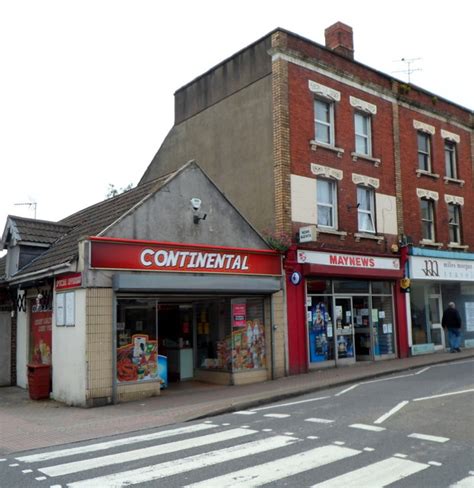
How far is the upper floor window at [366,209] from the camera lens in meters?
19.3

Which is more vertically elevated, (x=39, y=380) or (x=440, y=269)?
(x=440, y=269)

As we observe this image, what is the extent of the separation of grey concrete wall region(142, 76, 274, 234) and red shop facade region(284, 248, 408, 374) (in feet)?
7.26

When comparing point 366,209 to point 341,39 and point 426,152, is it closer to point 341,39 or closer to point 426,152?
point 426,152

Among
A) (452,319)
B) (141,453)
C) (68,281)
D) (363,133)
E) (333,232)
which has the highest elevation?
(363,133)

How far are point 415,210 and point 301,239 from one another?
7025 mm

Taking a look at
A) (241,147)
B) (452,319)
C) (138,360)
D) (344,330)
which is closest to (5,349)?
(138,360)

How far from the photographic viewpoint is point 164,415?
33.8ft

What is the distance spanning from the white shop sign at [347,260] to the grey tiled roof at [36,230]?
23.3 ft

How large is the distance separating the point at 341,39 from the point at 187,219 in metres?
10.9

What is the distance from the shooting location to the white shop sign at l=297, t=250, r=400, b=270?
16719 mm

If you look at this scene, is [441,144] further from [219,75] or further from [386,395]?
[386,395]

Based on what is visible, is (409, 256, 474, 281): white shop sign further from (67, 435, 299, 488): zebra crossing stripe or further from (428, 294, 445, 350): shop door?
(67, 435, 299, 488): zebra crossing stripe

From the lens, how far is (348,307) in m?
18.2

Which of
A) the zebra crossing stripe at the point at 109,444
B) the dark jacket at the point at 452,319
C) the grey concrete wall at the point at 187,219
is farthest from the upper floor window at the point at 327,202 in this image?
the zebra crossing stripe at the point at 109,444
